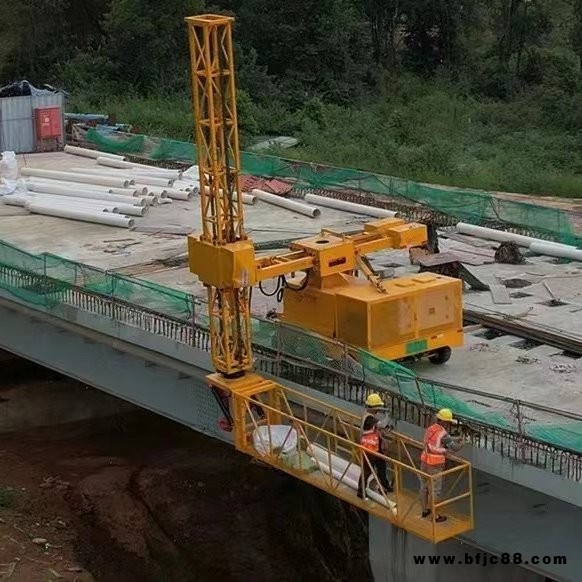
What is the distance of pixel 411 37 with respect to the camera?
235 ft

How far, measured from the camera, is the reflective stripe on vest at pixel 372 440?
58.2 feet

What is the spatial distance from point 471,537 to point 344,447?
96.5 inches

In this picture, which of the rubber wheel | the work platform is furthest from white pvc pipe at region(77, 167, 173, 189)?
the work platform

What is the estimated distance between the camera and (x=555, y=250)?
28.4 m

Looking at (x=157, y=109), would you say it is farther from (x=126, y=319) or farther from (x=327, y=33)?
(x=126, y=319)

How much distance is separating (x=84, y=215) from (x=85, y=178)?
3376 mm

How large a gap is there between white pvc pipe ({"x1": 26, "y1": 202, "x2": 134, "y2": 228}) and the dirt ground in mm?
5489

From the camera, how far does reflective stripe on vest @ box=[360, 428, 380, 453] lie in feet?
58.2

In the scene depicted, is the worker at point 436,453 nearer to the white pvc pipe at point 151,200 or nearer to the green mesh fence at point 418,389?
the green mesh fence at point 418,389

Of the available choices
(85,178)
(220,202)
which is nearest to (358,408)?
(220,202)

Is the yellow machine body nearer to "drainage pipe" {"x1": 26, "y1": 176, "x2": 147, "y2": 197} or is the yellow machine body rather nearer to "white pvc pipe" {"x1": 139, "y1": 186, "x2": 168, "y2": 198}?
"drainage pipe" {"x1": 26, "y1": 176, "x2": 147, "y2": 197}

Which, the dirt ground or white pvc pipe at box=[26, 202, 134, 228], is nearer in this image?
the dirt ground

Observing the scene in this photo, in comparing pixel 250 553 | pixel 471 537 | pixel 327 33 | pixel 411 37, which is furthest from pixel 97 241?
pixel 411 37

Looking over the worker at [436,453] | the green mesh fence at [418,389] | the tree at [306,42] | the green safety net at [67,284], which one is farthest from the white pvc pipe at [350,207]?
the tree at [306,42]
